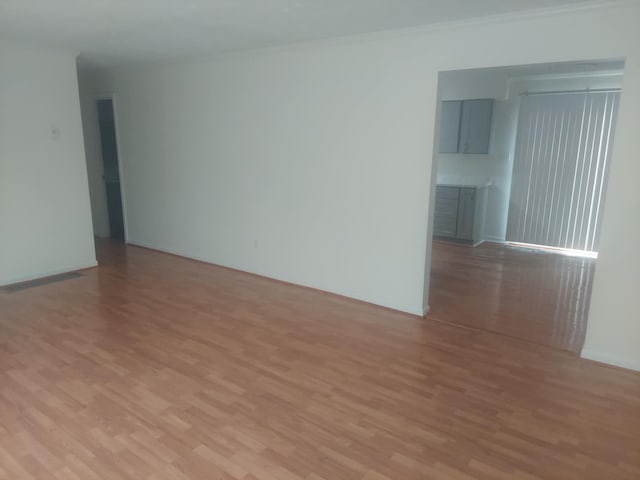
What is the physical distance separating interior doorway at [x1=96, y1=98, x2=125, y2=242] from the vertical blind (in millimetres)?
5893

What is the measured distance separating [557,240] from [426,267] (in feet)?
11.1

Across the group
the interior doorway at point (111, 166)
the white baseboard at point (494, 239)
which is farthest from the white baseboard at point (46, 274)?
the white baseboard at point (494, 239)

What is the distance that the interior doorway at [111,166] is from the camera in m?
6.60

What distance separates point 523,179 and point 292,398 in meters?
5.17

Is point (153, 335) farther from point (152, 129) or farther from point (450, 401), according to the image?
point (152, 129)

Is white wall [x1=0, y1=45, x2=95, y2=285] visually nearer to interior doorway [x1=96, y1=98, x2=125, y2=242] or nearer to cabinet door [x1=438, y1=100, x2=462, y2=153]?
interior doorway [x1=96, y1=98, x2=125, y2=242]

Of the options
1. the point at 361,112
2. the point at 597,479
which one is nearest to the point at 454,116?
the point at 361,112

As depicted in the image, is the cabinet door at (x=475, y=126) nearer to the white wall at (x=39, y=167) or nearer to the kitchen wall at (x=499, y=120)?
the kitchen wall at (x=499, y=120)

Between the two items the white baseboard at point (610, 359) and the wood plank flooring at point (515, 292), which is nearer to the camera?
the white baseboard at point (610, 359)

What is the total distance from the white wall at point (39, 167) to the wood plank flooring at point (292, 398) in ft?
2.73

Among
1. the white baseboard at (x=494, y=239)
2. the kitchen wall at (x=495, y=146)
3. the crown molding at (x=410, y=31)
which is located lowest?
the white baseboard at (x=494, y=239)

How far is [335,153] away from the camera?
425 centimetres

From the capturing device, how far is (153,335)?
3.57m

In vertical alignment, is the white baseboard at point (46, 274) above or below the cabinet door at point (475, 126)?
below
